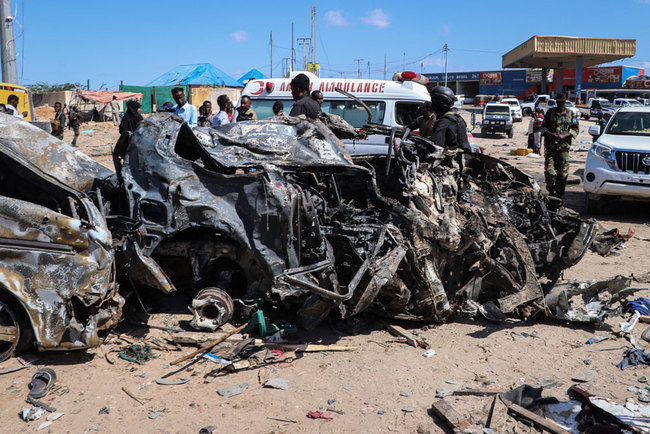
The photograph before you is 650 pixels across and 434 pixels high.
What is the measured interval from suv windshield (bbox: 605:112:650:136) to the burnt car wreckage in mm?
4915

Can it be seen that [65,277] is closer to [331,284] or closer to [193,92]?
[331,284]

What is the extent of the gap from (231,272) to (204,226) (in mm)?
581

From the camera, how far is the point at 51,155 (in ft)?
16.7

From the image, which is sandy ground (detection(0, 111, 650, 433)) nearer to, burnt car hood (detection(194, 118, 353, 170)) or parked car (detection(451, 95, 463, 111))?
burnt car hood (detection(194, 118, 353, 170))

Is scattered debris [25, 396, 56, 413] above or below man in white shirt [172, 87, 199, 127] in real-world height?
below

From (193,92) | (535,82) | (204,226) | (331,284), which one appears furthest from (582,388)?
(535,82)

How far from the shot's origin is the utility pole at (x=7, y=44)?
56.6ft

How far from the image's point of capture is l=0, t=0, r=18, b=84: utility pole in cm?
1727

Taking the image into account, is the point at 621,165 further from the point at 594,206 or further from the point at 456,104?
the point at 456,104

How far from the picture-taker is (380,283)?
13.8 feet

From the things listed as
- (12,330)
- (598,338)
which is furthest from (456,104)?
(12,330)

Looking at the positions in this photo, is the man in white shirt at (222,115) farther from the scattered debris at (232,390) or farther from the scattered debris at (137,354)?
the scattered debris at (232,390)

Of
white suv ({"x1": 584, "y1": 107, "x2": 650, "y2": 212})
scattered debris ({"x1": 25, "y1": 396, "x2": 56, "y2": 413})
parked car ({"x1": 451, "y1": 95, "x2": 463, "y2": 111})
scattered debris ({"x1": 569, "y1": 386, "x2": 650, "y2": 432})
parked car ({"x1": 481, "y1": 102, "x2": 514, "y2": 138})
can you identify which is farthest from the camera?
parked car ({"x1": 481, "y1": 102, "x2": 514, "y2": 138})

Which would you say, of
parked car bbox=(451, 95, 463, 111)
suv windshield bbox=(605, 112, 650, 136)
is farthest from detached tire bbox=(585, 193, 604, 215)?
parked car bbox=(451, 95, 463, 111)
